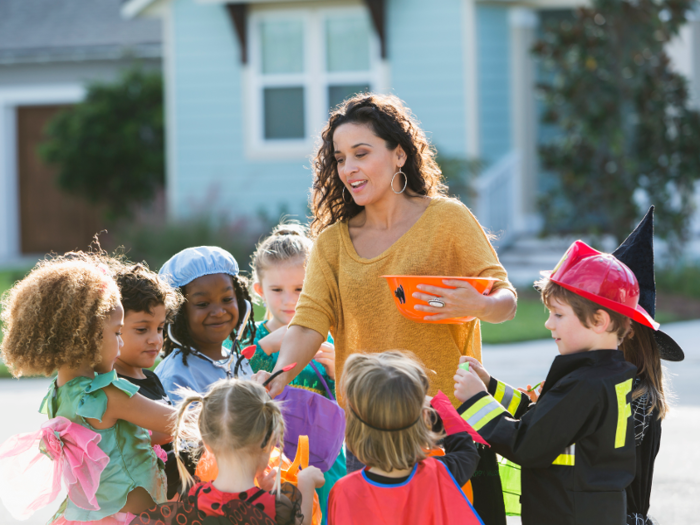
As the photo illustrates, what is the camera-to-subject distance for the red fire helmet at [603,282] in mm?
2359

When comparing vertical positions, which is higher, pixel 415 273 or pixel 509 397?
pixel 415 273

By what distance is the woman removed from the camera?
2631 mm

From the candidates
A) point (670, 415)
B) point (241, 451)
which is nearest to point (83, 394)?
point (241, 451)

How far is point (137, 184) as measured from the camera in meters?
14.8

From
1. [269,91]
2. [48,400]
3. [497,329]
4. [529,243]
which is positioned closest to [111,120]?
[269,91]

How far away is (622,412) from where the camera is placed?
2307 millimetres

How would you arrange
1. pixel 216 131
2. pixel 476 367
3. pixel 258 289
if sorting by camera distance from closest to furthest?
1. pixel 476 367
2. pixel 258 289
3. pixel 216 131

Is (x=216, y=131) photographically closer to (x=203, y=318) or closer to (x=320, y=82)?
(x=320, y=82)

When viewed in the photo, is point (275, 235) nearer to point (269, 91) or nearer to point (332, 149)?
point (332, 149)

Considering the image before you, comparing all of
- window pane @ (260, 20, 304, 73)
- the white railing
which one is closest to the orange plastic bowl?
the white railing

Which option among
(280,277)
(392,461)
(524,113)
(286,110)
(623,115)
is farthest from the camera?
(524,113)

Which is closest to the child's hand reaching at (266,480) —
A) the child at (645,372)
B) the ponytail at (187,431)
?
the ponytail at (187,431)

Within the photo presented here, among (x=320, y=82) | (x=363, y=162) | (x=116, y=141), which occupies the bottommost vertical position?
(x=363, y=162)

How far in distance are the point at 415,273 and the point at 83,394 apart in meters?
1.10
